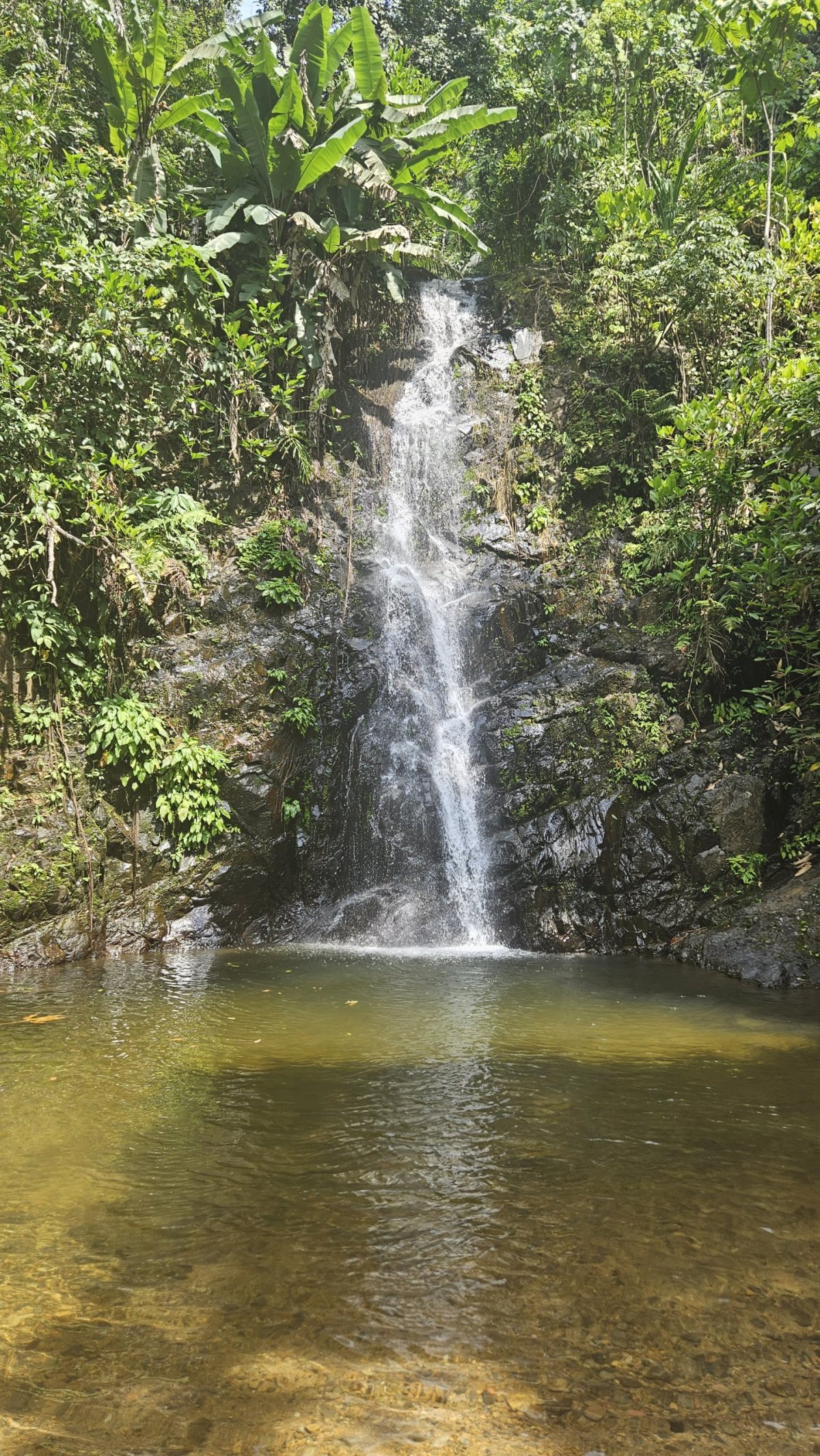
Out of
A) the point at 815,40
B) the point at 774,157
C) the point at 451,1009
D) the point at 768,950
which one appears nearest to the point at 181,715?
the point at 451,1009

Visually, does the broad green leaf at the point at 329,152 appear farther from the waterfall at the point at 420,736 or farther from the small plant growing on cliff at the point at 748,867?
the small plant growing on cliff at the point at 748,867

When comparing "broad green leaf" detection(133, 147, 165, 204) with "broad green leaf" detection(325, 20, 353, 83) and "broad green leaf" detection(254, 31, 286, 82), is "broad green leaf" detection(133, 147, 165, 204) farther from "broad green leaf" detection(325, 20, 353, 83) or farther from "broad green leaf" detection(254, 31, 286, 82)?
"broad green leaf" detection(325, 20, 353, 83)

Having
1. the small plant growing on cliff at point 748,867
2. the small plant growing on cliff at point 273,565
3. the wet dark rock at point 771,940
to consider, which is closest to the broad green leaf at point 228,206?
the small plant growing on cliff at point 273,565

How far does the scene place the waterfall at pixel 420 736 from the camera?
32.7 ft

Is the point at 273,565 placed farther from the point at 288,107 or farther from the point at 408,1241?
the point at 408,1241

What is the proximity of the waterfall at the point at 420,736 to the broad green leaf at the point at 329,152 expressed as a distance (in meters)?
4.17

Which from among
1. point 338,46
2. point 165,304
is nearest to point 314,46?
point 338,46

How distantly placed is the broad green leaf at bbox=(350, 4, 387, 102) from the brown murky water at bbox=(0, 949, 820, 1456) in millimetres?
14762

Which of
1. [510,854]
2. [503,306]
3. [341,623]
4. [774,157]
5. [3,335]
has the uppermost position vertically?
[774,157]

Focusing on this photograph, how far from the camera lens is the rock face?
839 centimetres

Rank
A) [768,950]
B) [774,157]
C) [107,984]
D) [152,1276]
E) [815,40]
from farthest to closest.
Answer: [815,40] < [774,157] < [768,950] < [107,984] < [152,1276]

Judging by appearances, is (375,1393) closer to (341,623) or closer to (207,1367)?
(207,1367)

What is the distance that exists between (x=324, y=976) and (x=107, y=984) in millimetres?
2012

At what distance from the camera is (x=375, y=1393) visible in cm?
183
